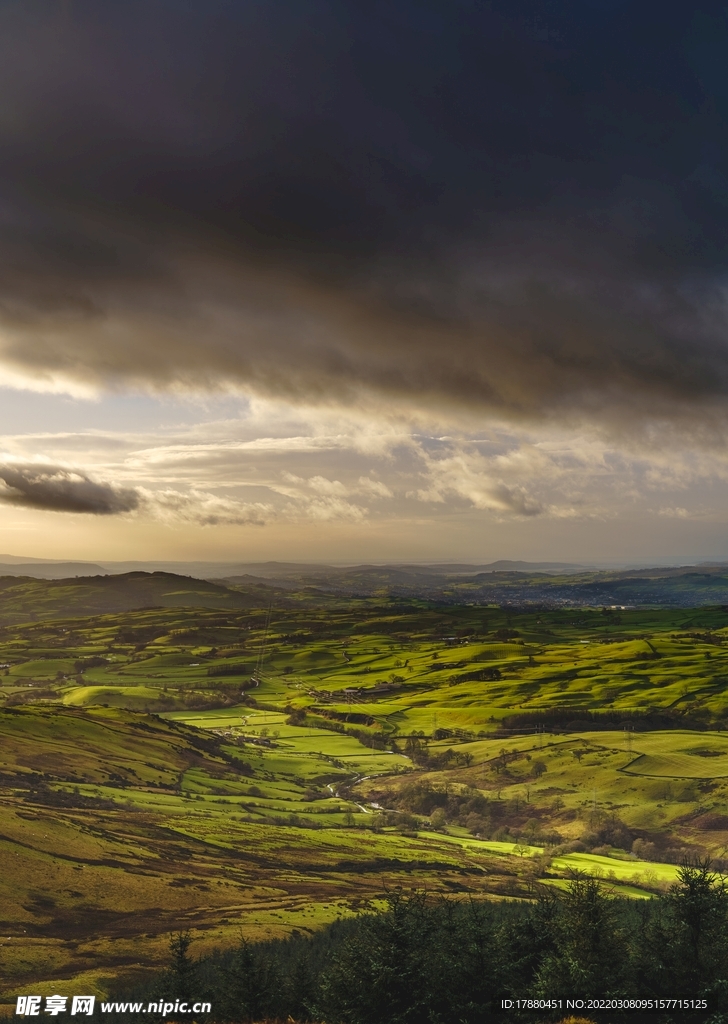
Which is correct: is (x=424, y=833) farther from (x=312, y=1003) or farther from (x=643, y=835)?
(x=312, y=1003)

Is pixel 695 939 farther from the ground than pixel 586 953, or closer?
farther from the ground

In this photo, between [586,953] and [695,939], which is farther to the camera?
[695,939]

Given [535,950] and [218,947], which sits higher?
[535,950]

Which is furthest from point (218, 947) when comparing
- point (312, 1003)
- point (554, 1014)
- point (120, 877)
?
point (554, 1014)

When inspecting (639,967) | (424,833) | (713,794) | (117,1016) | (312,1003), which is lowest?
(424,833)

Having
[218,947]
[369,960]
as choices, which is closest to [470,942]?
[369,960]

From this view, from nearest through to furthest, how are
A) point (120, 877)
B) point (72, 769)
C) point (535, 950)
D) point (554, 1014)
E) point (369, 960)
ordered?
point (554, 1014) → point (369, 960) → point (535, 950) → point (120, 877) → point (72, 769)

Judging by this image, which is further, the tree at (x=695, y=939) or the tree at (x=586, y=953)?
the tree at (x=695, y=939)

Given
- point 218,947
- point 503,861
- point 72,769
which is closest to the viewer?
point 218,947

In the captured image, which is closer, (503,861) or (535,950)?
(535,950)

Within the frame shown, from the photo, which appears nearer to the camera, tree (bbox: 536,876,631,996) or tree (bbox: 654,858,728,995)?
tree (bbox: 536,876,631,996)
